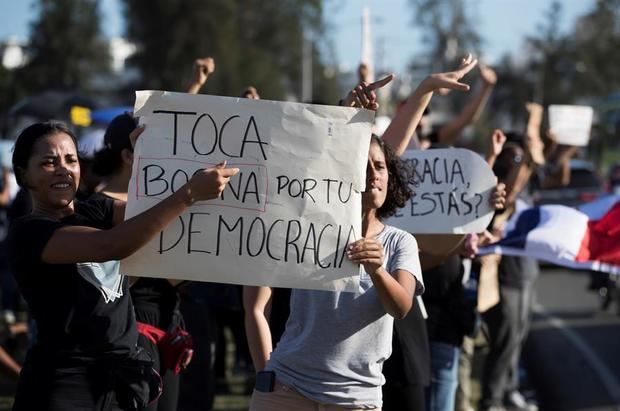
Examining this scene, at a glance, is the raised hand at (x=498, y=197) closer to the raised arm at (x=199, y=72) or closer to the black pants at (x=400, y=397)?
the black pants at (x=400, y=397)

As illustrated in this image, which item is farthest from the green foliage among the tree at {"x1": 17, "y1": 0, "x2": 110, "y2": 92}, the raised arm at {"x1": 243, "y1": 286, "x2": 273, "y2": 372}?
the raised arm at {"x1": 243, "y1": 286, "x2": 273, "y2": 372}

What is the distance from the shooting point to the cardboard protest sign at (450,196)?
5.54m

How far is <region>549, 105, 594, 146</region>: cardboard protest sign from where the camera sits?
31.6ft

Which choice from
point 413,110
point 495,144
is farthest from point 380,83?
point 495,144

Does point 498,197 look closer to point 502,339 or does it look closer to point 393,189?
point 393,189

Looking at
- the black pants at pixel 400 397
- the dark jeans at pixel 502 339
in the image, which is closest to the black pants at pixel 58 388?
the black pants at pixel 400 397

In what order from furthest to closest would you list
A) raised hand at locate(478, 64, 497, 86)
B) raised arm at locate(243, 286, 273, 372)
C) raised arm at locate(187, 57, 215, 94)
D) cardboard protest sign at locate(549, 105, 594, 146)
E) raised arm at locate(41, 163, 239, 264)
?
cardboard protest sign at locate(549, 105, 594, 146) → raised hand at locate(478, 64, 497, 86) → raised arm at locate(187, 57, 215, 94) → raised arm at locate(243, 286, 273, 372) → raised arm at locate(41, 163, 239, 264)

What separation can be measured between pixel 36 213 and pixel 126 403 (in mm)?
700

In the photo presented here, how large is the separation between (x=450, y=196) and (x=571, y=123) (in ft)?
14.6

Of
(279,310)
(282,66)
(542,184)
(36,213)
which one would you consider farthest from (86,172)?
(282,66)

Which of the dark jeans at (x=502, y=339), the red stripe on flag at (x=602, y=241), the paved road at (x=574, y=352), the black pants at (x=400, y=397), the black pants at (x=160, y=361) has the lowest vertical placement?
the paved road at (x=574, y=352)

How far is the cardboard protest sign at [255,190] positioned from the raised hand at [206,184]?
0.72 feet

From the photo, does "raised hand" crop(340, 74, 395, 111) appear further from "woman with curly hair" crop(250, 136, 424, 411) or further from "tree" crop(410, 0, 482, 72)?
"tree" crop(410, 0, 482, 72)

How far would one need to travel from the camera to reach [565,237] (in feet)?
22.5
